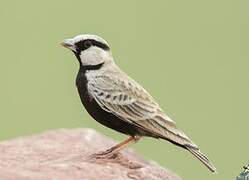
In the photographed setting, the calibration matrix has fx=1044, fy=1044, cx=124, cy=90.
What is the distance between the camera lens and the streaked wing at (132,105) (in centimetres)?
1145

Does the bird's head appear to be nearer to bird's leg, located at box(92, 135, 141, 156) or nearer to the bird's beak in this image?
the bird's beak

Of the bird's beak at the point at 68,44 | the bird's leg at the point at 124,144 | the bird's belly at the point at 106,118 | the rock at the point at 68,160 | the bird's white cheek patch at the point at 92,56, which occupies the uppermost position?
the bird's beak at the point at 68,44

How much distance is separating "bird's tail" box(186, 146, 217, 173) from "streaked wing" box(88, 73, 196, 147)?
0.06 m

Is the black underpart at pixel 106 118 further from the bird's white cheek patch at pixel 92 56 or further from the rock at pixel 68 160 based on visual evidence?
the rock at pixel 68 160

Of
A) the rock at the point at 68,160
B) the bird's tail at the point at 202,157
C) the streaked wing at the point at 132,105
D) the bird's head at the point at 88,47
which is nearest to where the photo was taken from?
the rock at the point at 68,160

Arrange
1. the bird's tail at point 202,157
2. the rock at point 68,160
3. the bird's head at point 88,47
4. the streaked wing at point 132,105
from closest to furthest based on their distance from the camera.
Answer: the rock at point 68,160
the bird's tail at point 202,157
the streaked wing at point 132,105
the bird's head at point 88,47

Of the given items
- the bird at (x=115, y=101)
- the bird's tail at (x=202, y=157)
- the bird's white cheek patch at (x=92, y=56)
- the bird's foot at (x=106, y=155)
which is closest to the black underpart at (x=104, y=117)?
the bird at (x=115, y=101)

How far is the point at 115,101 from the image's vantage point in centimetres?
1155

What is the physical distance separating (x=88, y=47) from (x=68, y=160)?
1273mm

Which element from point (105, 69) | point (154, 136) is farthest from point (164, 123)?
point (105, 69)

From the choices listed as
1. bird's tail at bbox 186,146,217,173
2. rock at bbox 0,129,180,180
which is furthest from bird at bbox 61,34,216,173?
rock at bbox 0,129,180,180

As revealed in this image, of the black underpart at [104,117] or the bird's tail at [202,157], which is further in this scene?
the black underpart at [104,117]

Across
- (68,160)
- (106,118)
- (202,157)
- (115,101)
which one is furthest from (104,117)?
(202,157)

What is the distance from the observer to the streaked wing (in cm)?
1145
